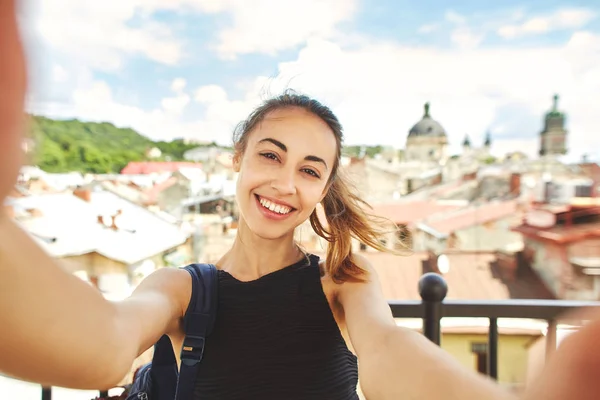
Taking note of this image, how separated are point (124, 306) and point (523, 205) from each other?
52.1ft

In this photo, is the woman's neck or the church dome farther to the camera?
the church dome

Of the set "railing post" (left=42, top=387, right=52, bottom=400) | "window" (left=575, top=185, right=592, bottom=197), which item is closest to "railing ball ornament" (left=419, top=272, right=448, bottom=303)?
"railing post" (left=42, top=387, right=52, bottom=400)

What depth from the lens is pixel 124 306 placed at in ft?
2.33

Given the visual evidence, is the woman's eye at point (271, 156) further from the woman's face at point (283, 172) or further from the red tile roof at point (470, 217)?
the red tile roof at point (470, 217)

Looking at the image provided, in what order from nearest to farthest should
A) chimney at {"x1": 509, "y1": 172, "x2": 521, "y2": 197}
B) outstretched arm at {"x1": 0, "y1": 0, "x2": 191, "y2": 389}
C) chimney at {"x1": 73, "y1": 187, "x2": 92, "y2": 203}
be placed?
outstretched arm at {"x1": 0, "y1": 0, "x2": 191, "y2": 389} → chimney at {"x1": 73, "y1": 187, "x2": 92, "y2": 203} → chimney at {"x1": 509, "y1": 172, "x2": 521, "y2": 197}

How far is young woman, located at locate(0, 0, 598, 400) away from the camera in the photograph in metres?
0.41

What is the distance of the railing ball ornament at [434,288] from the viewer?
1.44 meters

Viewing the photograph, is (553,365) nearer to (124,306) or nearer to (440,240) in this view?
(124,306)

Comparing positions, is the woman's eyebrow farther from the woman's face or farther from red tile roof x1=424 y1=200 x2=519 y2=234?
red tile roof x1=424 y1=200 x2=519 y2=234

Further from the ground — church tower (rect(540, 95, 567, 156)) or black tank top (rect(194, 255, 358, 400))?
church tower (rect(540, 95, 567, 156))

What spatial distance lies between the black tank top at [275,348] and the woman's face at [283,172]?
14cm

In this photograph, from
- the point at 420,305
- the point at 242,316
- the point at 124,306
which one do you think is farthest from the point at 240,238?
the point at 420,305

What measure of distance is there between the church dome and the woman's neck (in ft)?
166

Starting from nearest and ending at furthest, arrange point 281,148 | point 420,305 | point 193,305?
1. point 193,305
2. point 281,148
3. point 420,305
